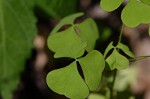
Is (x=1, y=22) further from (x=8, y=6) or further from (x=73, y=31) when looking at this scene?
(x=73, y=31)

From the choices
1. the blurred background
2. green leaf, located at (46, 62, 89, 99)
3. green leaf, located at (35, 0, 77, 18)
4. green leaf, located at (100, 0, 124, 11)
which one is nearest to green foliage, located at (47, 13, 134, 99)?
green leaf, located at (46, 62, 89, 99)

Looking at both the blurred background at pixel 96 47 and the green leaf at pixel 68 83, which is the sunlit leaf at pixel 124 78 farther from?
the green leaf at pixel 68 83

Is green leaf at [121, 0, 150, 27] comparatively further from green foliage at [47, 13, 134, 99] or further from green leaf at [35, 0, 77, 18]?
green leaf at [35, 0, 77, 18]

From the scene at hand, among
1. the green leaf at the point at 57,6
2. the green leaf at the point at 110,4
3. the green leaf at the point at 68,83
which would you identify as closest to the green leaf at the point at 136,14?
the green leaf at the point at 110,4

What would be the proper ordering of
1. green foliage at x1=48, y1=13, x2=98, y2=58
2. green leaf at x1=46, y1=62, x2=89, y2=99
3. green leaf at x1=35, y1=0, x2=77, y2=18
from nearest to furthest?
1. green leaf at x1=46, y1=62, x2=89, y2=99
2. green foliage at x1=48, y1=13, x2=98, y2=58
3. green leaf at x1=35, y1=0, x2=77, y2=18

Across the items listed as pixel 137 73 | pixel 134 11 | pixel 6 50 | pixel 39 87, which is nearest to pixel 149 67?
pixel 137 73
